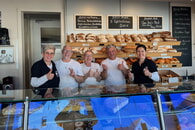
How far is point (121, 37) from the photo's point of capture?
136 inches

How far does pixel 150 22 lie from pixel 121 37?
2.54 feet

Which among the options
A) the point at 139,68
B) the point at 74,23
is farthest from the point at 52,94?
the point at 74,23

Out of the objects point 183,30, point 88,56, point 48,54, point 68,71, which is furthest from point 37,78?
point 183,30

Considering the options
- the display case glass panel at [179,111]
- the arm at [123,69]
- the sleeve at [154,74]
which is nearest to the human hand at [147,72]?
the sleeve at [154,74]

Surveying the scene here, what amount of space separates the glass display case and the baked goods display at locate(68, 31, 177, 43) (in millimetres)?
1716

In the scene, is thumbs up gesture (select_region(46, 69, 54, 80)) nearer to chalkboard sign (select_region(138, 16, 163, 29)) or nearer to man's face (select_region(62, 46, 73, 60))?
man's face (select_region(62, 46, 73, 60))

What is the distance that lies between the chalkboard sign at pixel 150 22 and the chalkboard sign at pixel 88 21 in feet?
2.62

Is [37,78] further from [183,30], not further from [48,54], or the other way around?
[183,30]

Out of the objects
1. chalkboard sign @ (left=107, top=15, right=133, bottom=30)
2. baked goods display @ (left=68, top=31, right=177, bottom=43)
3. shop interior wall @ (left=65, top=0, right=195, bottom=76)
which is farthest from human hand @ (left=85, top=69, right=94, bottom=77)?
chalkboard sign @ (left=107, top=15, right=133, bottom=30)

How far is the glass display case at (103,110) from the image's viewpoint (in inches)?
59.4

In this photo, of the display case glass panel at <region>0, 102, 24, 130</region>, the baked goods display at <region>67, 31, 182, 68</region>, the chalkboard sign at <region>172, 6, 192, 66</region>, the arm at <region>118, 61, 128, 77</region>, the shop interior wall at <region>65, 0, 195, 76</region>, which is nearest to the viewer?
the display case glass panel at <region>0, 102, 24, 130</region>

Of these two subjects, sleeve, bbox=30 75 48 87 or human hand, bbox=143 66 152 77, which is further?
human hand, bbox=143 66 152 77

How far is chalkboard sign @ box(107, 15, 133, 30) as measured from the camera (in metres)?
3.65

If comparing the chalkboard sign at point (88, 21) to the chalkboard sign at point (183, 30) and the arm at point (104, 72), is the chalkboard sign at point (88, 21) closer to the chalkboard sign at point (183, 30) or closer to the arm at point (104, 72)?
the arm at point (104, 72)
